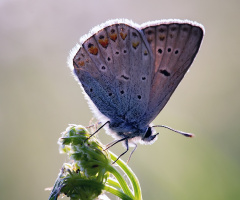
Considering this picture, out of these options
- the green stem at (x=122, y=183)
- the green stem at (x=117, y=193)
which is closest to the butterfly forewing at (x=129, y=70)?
the green stem at (x=122, y=183)

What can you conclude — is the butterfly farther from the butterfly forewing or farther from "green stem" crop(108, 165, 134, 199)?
"green stem" crop(108, 165, 134, 199)

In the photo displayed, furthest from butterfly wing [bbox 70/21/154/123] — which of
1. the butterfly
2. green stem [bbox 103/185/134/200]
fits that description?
green stem [bbox 103/185/134/200]

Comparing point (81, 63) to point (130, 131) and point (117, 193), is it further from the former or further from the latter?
point (117, 193)

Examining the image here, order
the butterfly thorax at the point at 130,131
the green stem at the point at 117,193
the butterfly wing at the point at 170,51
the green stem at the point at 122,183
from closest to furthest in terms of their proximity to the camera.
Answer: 1. the green stem at the point at 117,193
2. the green stem at the point at 122,183
3. the butterfly wing at the point at 170,51
4. the butterfly thorax at the point at 130,131

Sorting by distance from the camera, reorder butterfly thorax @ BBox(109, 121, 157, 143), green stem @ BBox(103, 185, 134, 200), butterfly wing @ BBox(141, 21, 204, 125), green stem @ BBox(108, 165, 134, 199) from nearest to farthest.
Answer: green stem @ BBox(103, 185, 134, 200)
green stem @ BBox(108, 165, 134, 199)
butterfly wing @ BBox(141, 21, 204, 125)
butterfly thorax @ BBox(109, 121, 157, 143)

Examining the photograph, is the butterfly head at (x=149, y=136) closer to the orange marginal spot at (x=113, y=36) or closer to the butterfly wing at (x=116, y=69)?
the butterfly wing at (x=116, y=69)

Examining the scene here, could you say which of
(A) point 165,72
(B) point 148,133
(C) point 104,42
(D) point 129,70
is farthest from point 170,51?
(B) point 148,133

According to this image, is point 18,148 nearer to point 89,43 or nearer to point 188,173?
point 188,173
